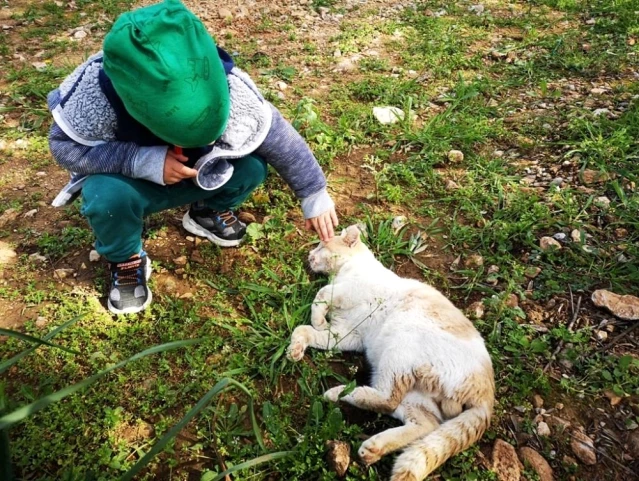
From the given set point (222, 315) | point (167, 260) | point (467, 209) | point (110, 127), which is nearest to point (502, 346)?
point (467, 209)

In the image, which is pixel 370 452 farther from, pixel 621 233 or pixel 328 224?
pixel 621 233

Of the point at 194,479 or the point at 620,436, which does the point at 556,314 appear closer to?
the point at 620,436

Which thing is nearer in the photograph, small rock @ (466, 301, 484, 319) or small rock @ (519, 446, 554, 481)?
small rock @ (519, 446, 554, 481)

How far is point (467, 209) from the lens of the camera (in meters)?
3.25

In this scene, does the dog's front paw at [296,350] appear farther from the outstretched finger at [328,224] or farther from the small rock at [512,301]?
the small rock at [512,301]

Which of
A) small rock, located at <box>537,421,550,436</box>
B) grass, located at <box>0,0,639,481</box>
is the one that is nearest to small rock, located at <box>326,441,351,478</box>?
grass, located at <box>0,0,639,481</box>

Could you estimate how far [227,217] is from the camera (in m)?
3.04

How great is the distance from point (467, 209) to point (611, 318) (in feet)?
3.62

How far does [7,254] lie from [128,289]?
0.92m

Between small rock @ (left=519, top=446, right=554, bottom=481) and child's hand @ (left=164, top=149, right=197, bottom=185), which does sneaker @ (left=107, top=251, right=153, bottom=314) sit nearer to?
child's hand @ (left=164, top=149, right=197, bottom=185)

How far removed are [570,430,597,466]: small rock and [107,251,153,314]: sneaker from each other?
223cm

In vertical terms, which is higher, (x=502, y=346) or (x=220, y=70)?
(x=220, y=70)

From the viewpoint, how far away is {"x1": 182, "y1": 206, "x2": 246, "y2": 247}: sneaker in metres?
3.01

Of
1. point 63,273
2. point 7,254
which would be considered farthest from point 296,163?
point 7,254
